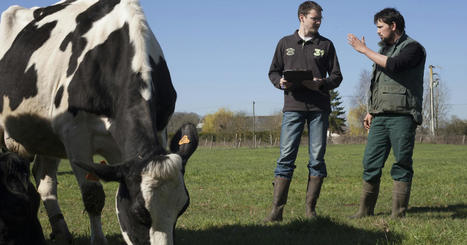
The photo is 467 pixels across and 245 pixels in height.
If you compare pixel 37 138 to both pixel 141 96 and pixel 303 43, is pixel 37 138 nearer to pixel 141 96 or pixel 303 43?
pixel 141 96

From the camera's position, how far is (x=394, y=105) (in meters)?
6.31

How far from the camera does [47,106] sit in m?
5.51

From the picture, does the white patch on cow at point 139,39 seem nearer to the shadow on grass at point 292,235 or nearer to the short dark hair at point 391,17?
the shadow on grass at point 292,235

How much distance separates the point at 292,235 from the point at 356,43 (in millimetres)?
2473

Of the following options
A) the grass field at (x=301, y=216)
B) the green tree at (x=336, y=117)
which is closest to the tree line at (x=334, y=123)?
the green tree at (x=336, y=117)

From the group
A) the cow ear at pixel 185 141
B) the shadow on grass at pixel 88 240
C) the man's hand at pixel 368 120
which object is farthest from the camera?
the man's hand at pixel 368 120

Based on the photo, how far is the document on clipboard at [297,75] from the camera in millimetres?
6223

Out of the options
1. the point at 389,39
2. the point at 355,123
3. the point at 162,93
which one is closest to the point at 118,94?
the point at 162,93

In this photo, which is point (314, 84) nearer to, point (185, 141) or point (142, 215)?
point (185, 141)

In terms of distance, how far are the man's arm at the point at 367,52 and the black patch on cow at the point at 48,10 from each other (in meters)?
3.52

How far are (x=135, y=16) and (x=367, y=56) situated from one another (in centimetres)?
283

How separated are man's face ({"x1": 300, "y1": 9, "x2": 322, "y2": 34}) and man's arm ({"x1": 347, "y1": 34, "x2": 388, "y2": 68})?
0.43 metres

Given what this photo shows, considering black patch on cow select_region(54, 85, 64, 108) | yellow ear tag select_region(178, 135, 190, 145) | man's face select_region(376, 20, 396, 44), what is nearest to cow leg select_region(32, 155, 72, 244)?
black patch on cow select_region(54, 85, 64, 108)

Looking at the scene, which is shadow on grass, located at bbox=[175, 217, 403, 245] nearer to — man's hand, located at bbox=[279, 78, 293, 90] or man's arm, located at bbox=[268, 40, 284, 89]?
man's hand, located at bbox=[279, 78, 293, 90]
